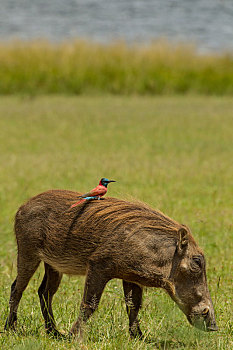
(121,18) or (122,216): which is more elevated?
(122,216)

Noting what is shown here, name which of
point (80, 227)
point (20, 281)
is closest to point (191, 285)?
point (80, 227)

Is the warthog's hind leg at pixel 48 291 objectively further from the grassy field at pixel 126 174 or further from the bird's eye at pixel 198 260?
the bird's eye at pixel 198 260

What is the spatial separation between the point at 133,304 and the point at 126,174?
17.4 ft

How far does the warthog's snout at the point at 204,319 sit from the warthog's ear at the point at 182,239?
0.34 m

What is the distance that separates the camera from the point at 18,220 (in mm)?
4180

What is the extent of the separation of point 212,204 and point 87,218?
149 inches

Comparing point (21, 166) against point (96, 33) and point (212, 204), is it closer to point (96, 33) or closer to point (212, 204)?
point (212, 204)

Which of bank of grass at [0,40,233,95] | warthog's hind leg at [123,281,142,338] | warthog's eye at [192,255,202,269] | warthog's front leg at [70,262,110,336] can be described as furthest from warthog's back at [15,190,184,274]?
bank of grass at [0,40,233,95]

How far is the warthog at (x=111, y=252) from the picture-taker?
3.70m

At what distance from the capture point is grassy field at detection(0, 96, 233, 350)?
3965 mm

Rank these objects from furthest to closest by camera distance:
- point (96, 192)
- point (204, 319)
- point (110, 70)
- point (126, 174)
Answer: point (110, 70)
point (126, 174)
point (96, 192)
point (204, 319)

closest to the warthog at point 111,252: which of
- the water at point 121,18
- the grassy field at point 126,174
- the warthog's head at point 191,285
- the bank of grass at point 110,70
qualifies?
the warthog's head at point 191,285

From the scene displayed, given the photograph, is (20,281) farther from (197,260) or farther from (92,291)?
(197,260)

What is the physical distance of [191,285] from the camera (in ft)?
12.2
